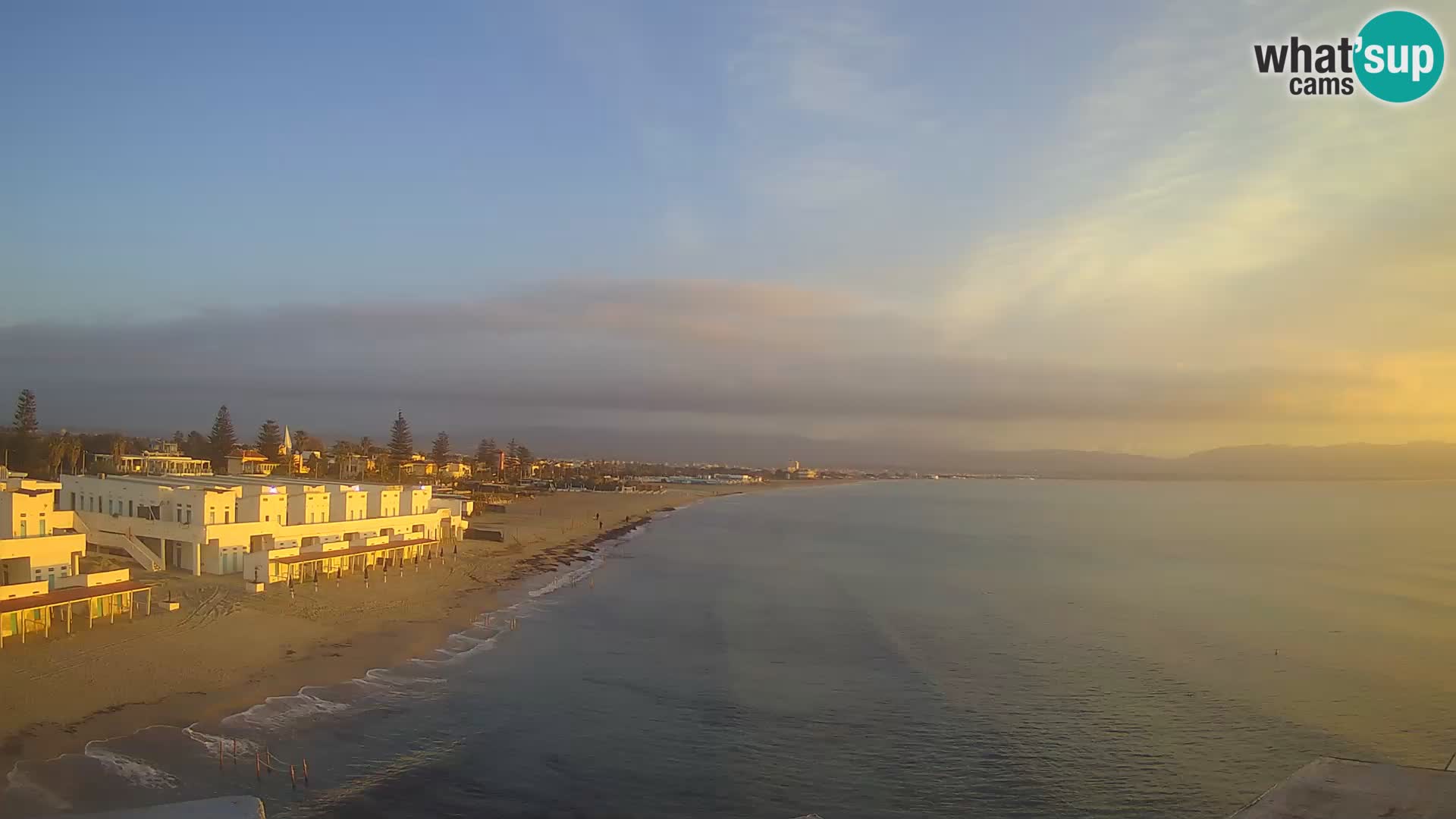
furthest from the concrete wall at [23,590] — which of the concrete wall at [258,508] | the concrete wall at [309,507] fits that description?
the concrete wall at [309,507]

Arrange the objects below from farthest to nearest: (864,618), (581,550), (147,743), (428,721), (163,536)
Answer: (581,550) → (864,618) → (163,536) → (428,721) → (147,743)

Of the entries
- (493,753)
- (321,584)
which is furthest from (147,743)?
(321,584)

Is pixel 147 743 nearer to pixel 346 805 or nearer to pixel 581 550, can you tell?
pixel 346 805

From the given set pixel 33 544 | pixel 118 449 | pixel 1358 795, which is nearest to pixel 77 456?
pixel 118 449

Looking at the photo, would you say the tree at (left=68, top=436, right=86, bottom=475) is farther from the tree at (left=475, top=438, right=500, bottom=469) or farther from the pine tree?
the tree at (left=475, top=438, right=500, bottom=469)

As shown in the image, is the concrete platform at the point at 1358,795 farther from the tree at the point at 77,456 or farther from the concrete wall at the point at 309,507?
the tree at the point at 77,456

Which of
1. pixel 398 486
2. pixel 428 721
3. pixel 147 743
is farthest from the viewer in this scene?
pixel 398 486
